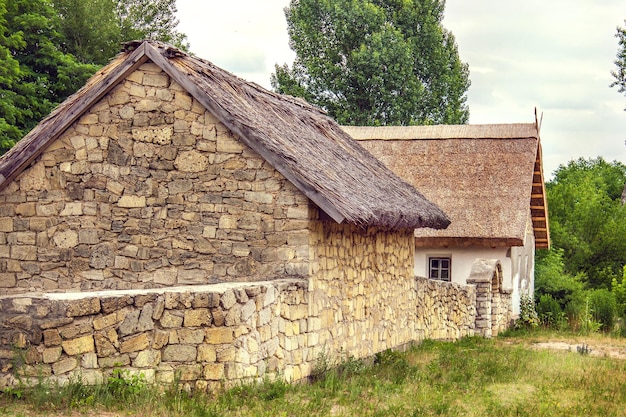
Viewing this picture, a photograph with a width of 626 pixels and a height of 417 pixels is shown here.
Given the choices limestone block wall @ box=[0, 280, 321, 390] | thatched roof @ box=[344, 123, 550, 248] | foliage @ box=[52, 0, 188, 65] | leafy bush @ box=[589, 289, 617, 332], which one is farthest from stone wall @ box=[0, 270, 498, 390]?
foliage @ box=[52, 0, 188, 65]

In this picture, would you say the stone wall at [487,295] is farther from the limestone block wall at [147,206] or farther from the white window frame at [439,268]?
the limestone block wall at [147,206]

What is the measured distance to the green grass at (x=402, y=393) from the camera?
8828 millimetres

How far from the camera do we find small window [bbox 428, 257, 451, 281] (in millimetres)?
23281

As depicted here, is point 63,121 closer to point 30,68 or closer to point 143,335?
point 143,335

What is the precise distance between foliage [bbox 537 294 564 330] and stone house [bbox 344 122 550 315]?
0.63 meters

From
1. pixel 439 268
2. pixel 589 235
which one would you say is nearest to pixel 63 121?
pixel 439 268

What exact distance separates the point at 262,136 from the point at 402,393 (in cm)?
331

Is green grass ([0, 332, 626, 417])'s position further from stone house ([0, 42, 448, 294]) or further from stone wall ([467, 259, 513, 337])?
stone wall ([467, 259, 513, 337])

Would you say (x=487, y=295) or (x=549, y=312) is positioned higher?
(x=487, y=295)

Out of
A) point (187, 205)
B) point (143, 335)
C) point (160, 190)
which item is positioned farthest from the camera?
point (160, 190)

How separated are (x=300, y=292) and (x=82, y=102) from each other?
141 inches

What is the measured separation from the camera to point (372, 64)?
123 feet

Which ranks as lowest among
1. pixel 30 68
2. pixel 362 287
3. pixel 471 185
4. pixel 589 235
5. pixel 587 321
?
pixel 587 321

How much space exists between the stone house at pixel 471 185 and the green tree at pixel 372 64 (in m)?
11.5
